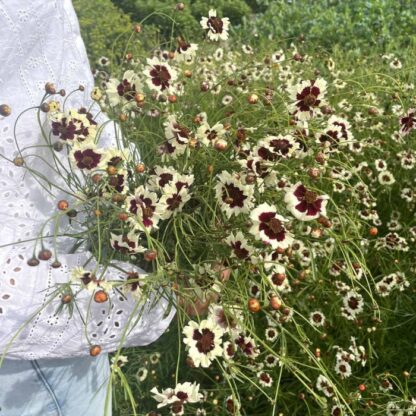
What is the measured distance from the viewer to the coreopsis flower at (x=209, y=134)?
0.92 metres

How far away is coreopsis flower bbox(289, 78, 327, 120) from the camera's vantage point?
3.18ft

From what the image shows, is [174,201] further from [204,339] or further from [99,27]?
[99,27]

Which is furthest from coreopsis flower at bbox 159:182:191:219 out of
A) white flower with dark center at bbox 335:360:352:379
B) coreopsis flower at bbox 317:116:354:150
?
white flower with dark center at bbox 335:360:352:379

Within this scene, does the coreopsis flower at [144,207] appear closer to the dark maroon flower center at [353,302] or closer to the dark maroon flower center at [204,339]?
the dark maroon flower center at [204,339]

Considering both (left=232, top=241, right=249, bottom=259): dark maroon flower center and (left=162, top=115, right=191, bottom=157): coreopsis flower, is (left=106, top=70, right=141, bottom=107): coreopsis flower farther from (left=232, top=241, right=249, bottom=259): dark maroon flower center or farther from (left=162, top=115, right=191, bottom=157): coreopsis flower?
(left=232, top=241, right=249, bottom=259): dark maroon flower center

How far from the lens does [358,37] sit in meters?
4.24

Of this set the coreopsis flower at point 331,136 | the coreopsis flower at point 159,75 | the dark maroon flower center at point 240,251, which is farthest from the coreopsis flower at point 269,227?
the coreopsis flower at point 159,75

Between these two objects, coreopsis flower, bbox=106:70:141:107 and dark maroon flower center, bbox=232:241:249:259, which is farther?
coreopsis flower, bbox=106:70:141:107

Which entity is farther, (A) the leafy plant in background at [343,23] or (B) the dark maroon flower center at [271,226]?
(A) the leafy plant in background at [343,23]

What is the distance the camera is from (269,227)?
760 millimetres

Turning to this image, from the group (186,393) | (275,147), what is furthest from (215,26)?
(186,393)

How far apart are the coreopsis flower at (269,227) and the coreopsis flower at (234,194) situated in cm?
10

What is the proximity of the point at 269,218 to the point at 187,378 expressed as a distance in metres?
1.11

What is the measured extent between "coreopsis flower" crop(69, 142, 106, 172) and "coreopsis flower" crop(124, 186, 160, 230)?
0.23ft
